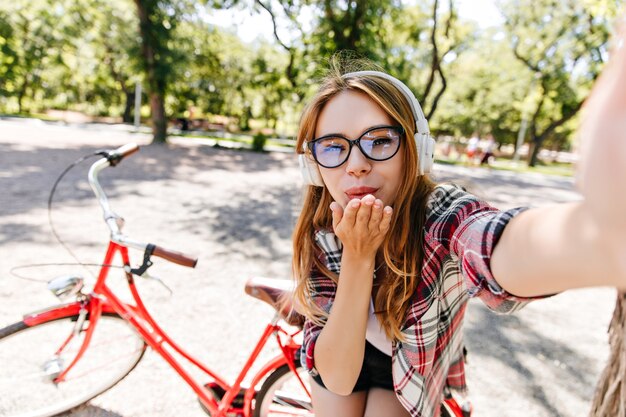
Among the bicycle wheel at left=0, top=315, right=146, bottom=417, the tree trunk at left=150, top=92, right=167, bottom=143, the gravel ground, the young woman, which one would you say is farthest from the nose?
the tree trunk at left=150, top=92, right=167, bottom=143

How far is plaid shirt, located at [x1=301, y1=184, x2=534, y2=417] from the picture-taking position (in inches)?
32.1

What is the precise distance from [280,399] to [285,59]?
22.0 metres

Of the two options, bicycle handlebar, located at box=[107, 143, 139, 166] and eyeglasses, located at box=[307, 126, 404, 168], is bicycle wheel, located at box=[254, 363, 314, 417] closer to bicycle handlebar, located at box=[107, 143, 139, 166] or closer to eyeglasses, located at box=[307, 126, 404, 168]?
eyeglasses, located at box=[307, 126, 404, 168]

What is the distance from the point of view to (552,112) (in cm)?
2577

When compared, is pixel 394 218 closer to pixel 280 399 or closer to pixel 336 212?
pixel 336 212

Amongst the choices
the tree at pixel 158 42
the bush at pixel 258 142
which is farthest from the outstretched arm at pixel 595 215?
the bush at pixel 258 142

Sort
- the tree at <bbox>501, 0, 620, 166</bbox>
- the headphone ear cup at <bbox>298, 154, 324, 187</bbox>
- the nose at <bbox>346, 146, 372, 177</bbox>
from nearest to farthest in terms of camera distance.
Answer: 1. the nose at <bbox>346, 146, 372, 177</bbox>
2. the headphone ear cup at <bbox>298, 154, 324, 187</bbox>
3. the tree at <bbox>501, 0, 620, 166</bbox>

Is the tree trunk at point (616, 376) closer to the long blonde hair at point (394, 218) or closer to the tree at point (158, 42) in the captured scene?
the long blonde hair at point (394, 218)

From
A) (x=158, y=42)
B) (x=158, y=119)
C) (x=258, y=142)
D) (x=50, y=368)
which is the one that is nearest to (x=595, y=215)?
(x=50, y=368)

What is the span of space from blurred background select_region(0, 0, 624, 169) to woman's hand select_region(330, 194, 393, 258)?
0.52m

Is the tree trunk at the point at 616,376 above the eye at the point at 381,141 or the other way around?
the other way around

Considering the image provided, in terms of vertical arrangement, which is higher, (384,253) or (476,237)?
(476,237)

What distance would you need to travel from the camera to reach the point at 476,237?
2.57 ft

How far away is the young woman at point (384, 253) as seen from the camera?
932 millimetres
